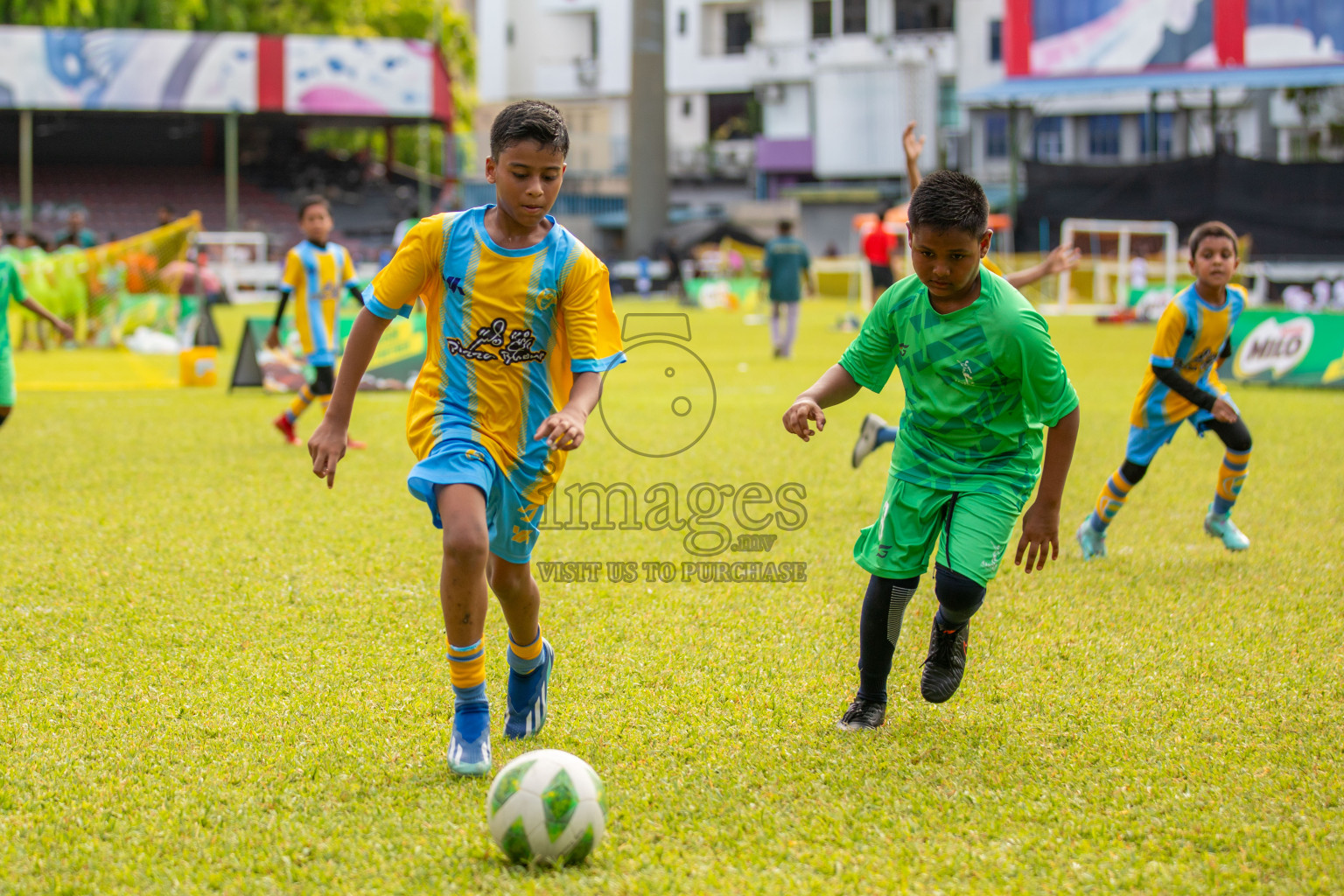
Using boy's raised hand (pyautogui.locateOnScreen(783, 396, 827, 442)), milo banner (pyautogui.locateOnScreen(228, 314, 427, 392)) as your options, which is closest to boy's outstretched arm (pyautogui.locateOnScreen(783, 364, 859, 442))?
boy's raised hand (pyautogui.locateOnScreen(783, 396, 827, 442))

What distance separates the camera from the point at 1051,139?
50.9 meters

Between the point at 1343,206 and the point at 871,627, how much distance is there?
30.2 m

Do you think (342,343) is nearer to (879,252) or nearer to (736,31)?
(879,252)

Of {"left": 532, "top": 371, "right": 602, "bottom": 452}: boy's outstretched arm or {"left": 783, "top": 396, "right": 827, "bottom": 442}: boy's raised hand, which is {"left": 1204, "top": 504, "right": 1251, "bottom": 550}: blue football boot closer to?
{"left": 783, "top": 396, "right": 827, "bottom": 442}: boy's raised hand

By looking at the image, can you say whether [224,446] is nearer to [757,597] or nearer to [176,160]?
[757,597]

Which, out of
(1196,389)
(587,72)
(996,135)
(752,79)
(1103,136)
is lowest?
(1196,389)

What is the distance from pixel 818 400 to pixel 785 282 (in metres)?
14.5

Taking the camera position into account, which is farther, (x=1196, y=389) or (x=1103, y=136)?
(x=1103, y=136)

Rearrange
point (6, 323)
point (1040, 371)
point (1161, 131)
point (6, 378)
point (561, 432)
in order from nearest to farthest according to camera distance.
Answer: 1. point (561, 432)
2. point (1040, 371)
3. point (6, 378)
4. point (6, 323)
5. point (1161, 131)

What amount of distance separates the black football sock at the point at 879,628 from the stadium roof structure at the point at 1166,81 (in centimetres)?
3131

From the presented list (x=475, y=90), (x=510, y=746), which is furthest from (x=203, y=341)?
(x=475, y=90)

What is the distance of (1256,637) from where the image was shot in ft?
16.9

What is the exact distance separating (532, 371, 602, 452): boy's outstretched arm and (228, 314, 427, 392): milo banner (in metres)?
10.5

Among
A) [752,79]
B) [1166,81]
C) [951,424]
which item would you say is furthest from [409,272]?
[752,79]
